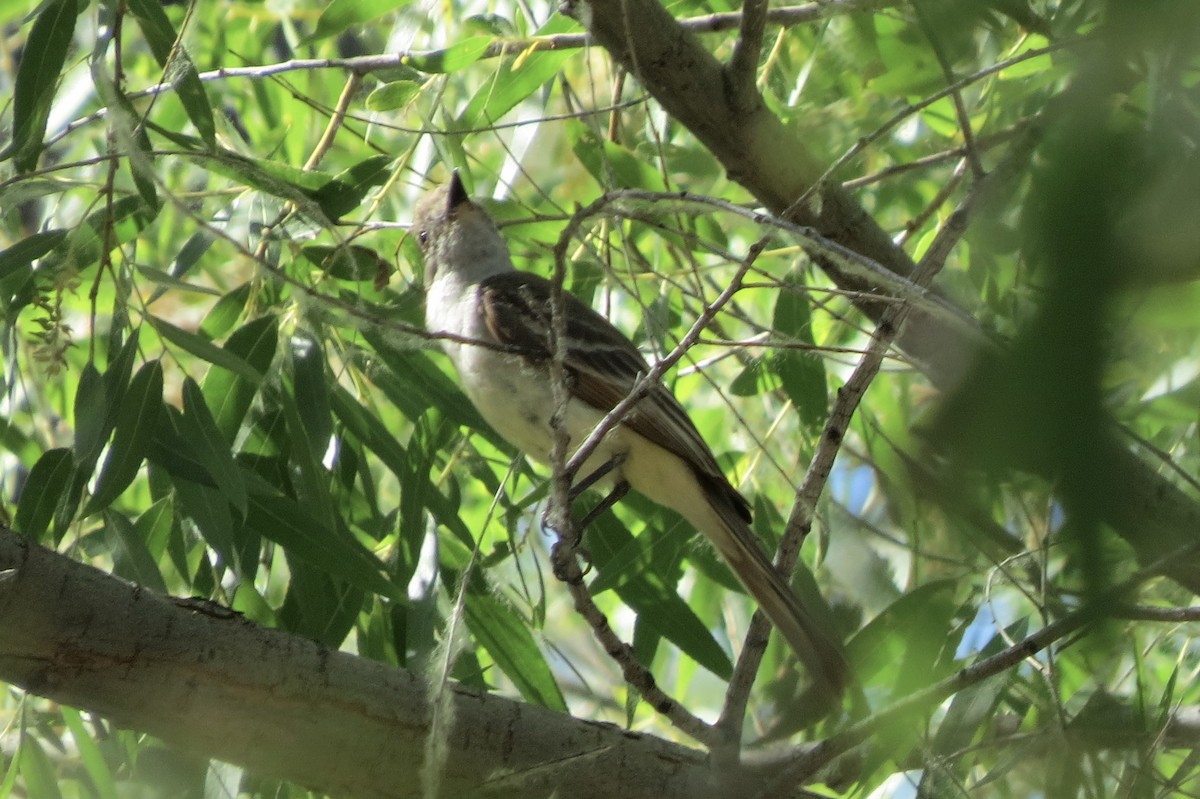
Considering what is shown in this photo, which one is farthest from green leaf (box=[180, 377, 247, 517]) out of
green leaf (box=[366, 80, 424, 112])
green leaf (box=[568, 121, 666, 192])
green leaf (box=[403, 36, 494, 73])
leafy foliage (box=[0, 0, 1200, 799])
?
green leaf (box=[568, 121, 666, 192])

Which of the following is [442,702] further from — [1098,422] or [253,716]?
[1098,422]

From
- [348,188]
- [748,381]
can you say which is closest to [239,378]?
[348,188]

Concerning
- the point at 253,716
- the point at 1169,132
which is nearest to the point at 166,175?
the point at 253,716

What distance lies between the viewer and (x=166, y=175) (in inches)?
133

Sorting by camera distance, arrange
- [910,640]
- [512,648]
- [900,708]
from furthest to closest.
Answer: [512,648]
[910,640]
[900,708]

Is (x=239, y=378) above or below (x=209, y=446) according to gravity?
above

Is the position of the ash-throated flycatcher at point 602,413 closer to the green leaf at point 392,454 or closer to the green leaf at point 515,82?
the green leaf at point 392,454

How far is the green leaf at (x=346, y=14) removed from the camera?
2451 millimetres

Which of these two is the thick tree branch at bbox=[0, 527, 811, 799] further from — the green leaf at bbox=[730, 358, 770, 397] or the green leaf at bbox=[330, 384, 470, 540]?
the green leaf at bbox=[730, 358, 770, 397]

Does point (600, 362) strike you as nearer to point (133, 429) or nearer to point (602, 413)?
point (602, 413)

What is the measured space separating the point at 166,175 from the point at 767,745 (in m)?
2.29

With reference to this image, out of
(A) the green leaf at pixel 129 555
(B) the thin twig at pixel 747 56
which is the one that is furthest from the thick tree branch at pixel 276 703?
(B) the thin twig at pixel 747 56

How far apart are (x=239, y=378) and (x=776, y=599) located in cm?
108

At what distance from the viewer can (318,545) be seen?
2.16 metres
